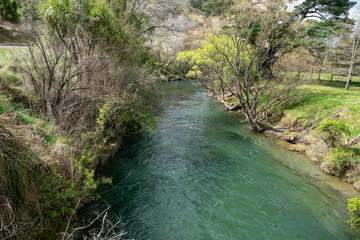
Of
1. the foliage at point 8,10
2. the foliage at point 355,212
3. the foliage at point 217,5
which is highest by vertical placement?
the foliage at point 217,5

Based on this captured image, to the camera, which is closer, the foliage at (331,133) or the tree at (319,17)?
the foliage at (331,133)

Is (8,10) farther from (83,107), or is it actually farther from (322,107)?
(322,107)

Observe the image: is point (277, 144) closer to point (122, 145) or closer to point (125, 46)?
point (122, 145)

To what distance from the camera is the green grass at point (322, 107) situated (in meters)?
12.8

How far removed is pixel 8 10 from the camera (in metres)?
27.3

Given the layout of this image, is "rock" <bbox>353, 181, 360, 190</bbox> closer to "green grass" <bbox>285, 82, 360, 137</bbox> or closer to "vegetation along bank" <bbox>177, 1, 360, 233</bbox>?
"vegetation along bank" <bbox>177, 1, 360, 233</bbox>

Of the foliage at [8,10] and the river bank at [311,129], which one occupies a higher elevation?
the foliage at [8,10]

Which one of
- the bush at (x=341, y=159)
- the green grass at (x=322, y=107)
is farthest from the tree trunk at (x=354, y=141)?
the green grass at (x=322, y=107)

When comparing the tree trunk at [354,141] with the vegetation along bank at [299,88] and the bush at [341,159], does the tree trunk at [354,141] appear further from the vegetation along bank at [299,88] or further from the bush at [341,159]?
the bush at [341,159]

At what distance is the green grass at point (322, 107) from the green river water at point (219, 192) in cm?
430

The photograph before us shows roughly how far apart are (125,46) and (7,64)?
6.85 meters

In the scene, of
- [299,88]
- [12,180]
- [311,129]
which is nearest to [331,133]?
[311,129]

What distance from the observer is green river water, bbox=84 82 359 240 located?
6344mm

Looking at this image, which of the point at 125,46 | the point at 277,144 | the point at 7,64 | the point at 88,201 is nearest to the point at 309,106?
the point at 277,144
